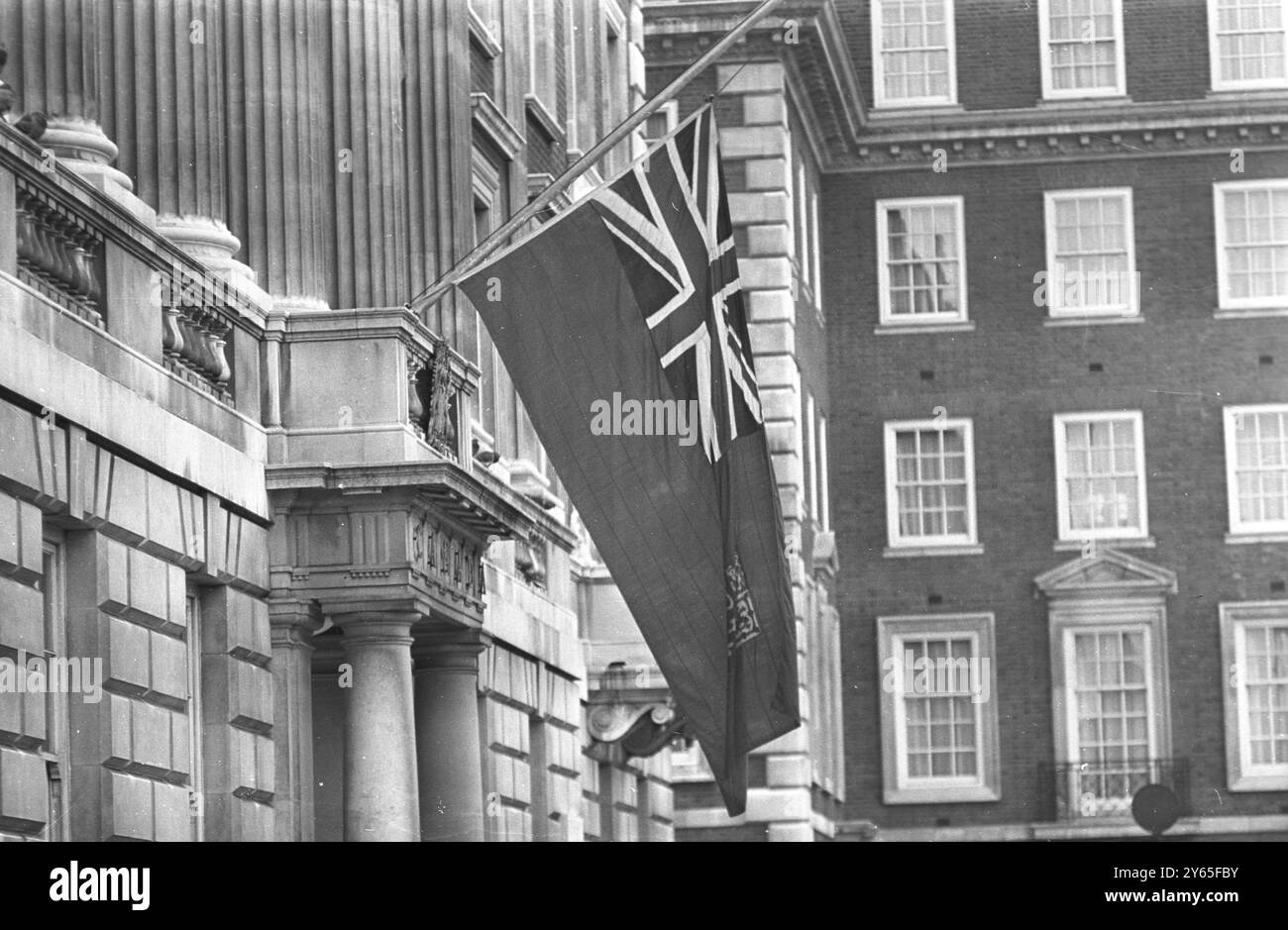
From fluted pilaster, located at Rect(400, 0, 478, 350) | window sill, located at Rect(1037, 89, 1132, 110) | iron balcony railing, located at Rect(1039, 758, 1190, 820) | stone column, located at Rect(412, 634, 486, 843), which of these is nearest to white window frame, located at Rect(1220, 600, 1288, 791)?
iron balcony railing, located at Rect(1039, 758, 1190, 820)

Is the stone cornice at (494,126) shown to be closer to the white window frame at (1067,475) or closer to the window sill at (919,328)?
the window sill at (919,328)

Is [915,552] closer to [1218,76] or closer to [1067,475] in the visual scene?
[1067,475]

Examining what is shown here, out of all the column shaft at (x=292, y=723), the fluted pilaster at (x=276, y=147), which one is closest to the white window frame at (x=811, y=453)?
the fluted pilaster at (x=276, y=147)

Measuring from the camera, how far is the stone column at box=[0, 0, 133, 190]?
17297mm

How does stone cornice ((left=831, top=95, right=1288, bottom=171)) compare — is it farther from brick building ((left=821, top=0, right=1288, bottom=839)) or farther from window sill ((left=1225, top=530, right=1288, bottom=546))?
window sill ((left=1225, top=530, right=1288, bottom=546))

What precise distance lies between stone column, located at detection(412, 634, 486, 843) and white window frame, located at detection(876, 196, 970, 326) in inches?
849

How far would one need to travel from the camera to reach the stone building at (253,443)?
1551cm

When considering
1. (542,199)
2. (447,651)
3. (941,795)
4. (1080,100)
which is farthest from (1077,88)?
(542,199)

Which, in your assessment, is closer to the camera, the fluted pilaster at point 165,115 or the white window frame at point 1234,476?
the fluted pilaster at point 165,115

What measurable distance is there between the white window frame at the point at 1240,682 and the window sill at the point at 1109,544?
1622mm

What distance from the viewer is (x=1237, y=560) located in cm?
4069

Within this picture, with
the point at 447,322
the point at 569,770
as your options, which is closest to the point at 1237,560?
the point at 569,770

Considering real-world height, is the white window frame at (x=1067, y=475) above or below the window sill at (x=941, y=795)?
above
